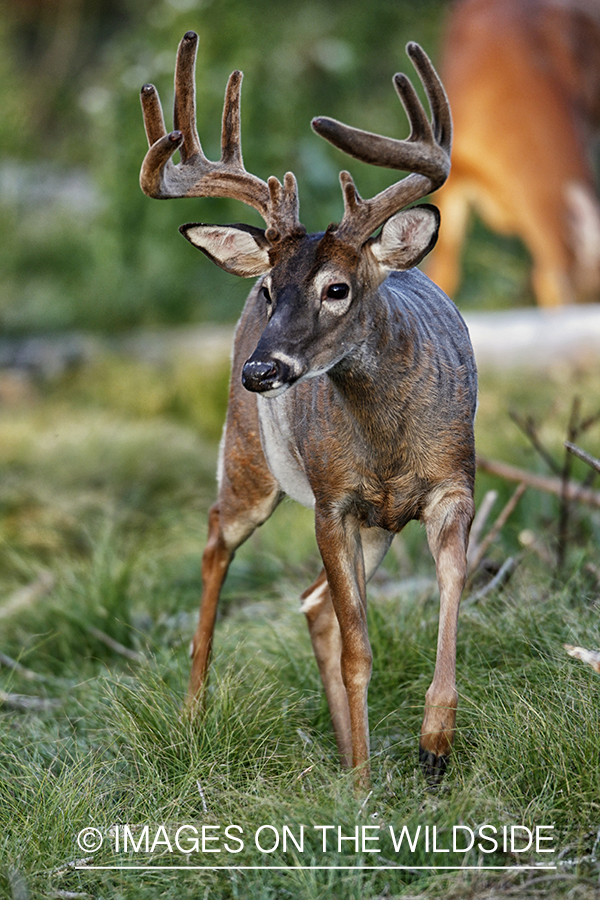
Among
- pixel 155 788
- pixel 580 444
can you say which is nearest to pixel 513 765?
pixel 155 788

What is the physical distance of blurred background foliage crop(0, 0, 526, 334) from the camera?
44.2ft

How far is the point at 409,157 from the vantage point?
3.17 meters

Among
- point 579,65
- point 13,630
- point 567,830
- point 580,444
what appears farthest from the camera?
point 579,65

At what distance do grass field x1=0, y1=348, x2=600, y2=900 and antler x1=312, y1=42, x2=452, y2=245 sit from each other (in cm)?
155

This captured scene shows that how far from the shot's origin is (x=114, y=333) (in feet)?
47.8

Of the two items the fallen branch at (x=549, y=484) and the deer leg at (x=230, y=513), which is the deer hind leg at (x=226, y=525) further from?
the fallen branch at (x=549, y=484)

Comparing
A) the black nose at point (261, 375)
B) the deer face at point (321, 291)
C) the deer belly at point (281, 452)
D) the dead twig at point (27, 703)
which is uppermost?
the deer face at point (321, 291)

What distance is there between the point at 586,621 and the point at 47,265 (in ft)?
44.6

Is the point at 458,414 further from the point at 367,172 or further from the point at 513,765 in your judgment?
the point at 367,172

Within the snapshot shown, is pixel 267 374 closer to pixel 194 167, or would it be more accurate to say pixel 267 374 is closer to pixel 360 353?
pixel 360 353

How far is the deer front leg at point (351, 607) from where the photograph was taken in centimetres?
346

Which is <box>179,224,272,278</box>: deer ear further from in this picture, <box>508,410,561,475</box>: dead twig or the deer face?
<box>508,410,561,475</box>: dead twig

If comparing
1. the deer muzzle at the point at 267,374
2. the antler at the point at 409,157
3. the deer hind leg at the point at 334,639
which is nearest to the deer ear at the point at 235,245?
the antler at the point at 409,157

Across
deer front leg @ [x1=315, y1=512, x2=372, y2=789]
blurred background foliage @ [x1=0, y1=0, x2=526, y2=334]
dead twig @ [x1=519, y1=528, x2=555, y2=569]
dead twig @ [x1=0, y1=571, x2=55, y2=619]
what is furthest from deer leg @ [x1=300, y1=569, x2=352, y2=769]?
blurred background foliage @ [x1=0, y1=0, x2=526, y2=334]
